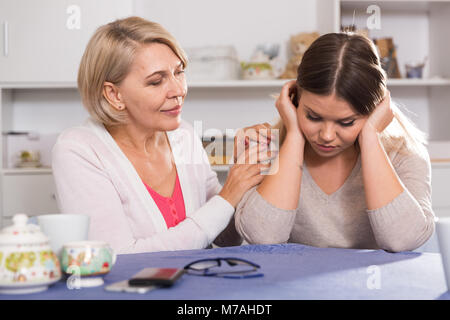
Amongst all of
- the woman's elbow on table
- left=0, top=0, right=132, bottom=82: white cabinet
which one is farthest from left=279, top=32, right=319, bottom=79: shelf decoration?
the woman's elbow on table

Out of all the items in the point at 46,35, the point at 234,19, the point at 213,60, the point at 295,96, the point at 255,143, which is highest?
the point at 234,19

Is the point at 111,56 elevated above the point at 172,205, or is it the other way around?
the point at 111,56

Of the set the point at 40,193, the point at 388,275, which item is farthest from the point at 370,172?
the point at 40,193

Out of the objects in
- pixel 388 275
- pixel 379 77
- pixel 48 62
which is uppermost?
pixel 48 62

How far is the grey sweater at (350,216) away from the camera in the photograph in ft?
3.92

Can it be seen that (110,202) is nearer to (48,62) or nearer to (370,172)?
(370,172)

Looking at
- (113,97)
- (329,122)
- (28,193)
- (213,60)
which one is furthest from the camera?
(213,60)

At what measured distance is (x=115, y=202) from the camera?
1305 mm

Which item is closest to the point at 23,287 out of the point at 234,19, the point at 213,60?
the point at 213,60

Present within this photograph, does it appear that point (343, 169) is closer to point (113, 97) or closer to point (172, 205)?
point (172, 205)

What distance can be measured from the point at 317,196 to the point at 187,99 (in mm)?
1818

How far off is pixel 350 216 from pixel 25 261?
83 cm

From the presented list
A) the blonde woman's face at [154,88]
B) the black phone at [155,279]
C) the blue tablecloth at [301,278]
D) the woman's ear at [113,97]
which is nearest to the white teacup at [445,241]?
the blue tablecloth at [301,278]
